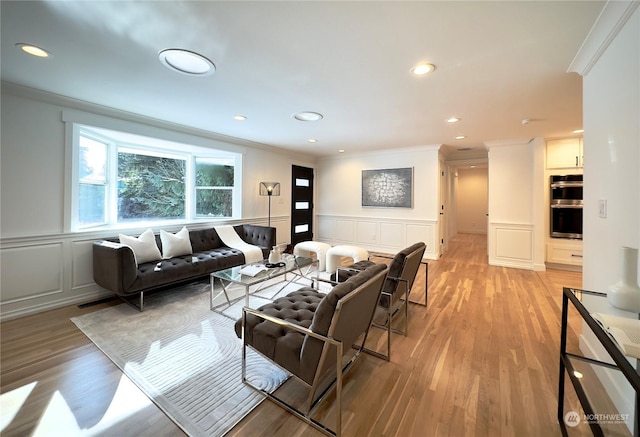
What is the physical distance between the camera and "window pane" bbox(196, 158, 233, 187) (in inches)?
196

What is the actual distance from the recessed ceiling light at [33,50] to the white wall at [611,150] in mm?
3820

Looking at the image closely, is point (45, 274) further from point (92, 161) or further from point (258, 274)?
point (258, 274)

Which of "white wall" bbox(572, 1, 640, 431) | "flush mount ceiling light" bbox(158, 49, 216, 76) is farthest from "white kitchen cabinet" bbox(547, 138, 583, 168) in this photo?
"flush mount ceiling light" bbox(158, 49, 216, 76)

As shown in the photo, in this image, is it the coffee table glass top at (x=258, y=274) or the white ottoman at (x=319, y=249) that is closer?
the coffee table glass top at (x=258, y=274)

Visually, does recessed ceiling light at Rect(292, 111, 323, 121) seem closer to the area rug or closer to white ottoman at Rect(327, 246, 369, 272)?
white ottoman at Rect(327, 246, 369, 272)

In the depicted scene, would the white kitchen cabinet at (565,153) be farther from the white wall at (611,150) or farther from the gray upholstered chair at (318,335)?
the gray upholstered chair at (318,335)

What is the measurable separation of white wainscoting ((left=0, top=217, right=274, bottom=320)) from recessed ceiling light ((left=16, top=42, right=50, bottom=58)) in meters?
1.88

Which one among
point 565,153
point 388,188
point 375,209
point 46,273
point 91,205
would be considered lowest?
point 46,273

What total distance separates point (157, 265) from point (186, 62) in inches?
90.6

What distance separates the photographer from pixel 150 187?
4359 mm

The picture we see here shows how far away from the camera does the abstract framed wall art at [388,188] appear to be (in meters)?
5.82

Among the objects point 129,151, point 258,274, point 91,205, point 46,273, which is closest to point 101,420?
point 258,274

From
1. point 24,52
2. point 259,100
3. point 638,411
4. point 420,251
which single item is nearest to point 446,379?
point 638,411

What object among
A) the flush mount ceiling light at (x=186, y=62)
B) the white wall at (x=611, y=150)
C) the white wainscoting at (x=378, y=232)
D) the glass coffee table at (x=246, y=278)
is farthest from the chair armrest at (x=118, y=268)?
the white wainscoting at (x=378, y=232)
